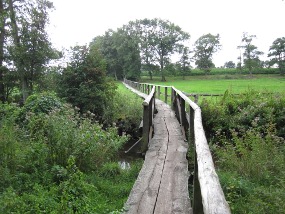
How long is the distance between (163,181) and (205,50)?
230ft

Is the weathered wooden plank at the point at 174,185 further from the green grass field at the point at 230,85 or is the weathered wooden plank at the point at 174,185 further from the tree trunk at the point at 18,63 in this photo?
the tree trunk at the point at 18,63

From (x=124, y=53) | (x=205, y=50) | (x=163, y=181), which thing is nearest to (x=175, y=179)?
(x=163, y=181)

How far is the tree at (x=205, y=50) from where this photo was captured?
69125mm

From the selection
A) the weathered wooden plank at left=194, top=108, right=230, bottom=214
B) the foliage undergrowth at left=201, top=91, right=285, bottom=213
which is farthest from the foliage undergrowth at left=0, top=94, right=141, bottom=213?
the foliage undergrowth at left=201, top=91, right=285, bottom=213

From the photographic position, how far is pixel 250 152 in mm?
6301

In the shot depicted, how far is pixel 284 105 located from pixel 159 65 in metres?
52.7

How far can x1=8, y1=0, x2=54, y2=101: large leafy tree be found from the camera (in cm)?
1659

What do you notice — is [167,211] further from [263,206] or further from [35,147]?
[35,147]

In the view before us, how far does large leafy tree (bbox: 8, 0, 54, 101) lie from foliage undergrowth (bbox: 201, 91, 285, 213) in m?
11.7

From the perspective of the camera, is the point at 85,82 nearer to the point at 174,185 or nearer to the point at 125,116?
the point at 125,116

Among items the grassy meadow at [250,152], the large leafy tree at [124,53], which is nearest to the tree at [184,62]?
the large leafy tree at [124,53]

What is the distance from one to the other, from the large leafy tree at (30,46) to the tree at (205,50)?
55.9 meters

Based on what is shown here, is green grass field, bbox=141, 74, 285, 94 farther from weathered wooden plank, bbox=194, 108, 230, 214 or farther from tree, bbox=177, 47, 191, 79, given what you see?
weathered wooden plank, bbox=194, 108, 230, 214

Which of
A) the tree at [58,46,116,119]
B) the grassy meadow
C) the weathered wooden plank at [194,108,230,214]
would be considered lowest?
the grassy meadow
